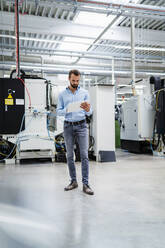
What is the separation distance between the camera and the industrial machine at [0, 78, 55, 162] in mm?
4293

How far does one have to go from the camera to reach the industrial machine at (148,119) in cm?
532

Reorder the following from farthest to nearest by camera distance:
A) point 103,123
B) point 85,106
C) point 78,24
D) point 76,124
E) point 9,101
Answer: point 78,24, point 103,123, point 9,101, point 76,124, point 85,106

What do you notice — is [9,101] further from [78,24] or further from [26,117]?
[78,24]

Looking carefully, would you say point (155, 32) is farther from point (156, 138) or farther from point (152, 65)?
point (156, 138)

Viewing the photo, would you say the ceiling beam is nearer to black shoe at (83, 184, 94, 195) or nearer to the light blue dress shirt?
the light blue dress shirt

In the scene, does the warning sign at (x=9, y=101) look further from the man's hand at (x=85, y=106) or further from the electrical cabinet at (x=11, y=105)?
the man's hand at (x=85, y=106)

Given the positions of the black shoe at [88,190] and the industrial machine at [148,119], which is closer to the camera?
the black shoe at [88,190]

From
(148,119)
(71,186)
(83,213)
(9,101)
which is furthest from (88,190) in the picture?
(148,119)

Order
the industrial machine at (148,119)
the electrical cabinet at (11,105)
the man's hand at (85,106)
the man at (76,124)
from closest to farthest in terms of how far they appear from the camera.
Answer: the man's hand at (85,106) < the man at (76,124) < the electrical cabinet at (11,105) < the industrial machine at (148,119)

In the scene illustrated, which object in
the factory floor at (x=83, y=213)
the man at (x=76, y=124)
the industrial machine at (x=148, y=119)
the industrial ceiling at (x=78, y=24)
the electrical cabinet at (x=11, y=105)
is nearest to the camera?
the factory floor at (x=83, y=213)

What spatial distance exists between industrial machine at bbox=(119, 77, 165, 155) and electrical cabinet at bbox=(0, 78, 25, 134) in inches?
120

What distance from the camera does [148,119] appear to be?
5.69m

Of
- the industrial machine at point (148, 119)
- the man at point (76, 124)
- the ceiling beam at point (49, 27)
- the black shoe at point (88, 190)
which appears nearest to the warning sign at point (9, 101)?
the man at point (76, 124)

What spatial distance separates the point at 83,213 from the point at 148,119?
4.36 m
